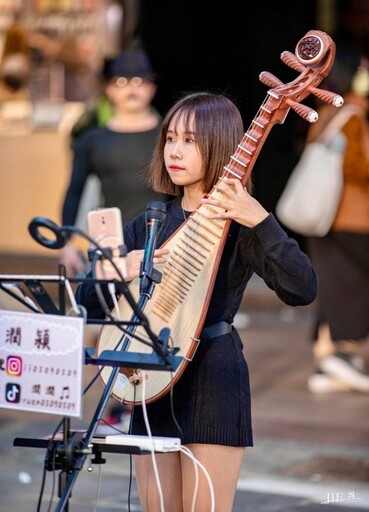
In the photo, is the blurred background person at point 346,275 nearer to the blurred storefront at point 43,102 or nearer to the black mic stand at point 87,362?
the blurred storefront at point 43,102

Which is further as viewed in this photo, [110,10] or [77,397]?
[110,10]

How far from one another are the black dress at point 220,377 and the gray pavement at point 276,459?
3.05 feet

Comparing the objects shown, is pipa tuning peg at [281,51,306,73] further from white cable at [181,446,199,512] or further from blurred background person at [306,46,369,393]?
blurred background person at [306,46,369,393]

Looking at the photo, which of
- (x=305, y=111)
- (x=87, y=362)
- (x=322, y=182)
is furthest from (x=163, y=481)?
(x=322, y=182)

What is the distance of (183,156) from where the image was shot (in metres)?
3.94

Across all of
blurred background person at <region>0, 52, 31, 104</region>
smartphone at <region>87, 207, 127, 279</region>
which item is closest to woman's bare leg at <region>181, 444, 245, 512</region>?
smartphone at <region>87, 207, 127, 279</region>

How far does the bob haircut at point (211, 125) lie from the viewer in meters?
3.96

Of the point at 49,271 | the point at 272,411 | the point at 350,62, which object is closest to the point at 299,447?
the point at 272,411

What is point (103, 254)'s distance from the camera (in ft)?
11.0

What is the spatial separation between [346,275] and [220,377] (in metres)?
4.57

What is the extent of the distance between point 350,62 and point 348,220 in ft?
3.56

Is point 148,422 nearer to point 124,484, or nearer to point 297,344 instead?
point 124,484

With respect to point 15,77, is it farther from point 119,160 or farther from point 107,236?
point 107,236

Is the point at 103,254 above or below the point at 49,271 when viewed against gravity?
above
